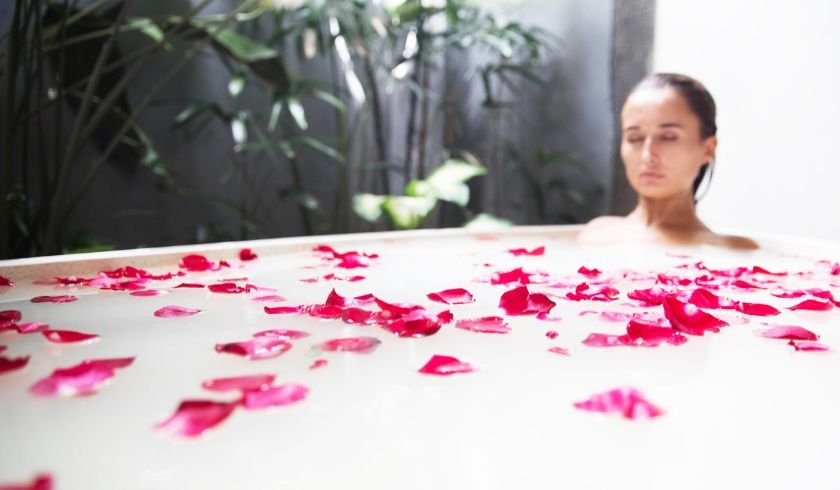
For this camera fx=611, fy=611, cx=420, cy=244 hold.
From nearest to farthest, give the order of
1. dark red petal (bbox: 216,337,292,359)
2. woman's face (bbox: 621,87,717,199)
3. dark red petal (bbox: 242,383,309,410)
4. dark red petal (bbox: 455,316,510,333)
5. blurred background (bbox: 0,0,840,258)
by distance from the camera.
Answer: dark red petal (bbox: 242,383,309,410) → dark red petal (bbox: 216,337,292,359) → dark red petal (bbox: 455,316,510,333) → woman's face (bbox: 621,87,717,199) → blurred background (bbox: 0,0,840,258)

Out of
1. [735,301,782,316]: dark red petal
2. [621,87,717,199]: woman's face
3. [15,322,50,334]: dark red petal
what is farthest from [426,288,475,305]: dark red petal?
[621,87,717,199]: woman's face

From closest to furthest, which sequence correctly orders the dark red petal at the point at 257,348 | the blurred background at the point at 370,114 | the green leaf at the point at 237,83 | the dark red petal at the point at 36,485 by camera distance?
the dark red petal at the point at 36,485 < the dark red petal at the point at 257,348 < the blurred background at the point at 370,114 < the green leaf at the point at 237,83

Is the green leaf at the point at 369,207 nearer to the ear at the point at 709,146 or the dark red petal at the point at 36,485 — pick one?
the ear at the point at 709,146

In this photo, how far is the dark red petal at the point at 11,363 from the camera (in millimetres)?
531

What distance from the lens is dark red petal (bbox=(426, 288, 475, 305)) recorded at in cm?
83

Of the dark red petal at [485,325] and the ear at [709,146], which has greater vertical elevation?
the ear at [709,146]

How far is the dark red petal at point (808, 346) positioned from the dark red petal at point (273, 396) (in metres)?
0.51

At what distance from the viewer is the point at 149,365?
1.84ft

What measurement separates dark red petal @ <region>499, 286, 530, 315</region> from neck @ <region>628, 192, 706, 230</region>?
0.89 meters

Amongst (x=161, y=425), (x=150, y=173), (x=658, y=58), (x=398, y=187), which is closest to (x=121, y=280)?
(x=161, y=425)

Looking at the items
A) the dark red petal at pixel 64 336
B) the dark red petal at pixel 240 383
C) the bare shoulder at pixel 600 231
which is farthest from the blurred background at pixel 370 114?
the dark red petal at pixel 240 383

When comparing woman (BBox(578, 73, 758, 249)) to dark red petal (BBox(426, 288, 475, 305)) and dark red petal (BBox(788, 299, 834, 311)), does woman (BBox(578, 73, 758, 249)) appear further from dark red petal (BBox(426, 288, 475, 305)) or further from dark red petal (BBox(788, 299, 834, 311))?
dark red petal (BBox(426, 288, 475, 305))

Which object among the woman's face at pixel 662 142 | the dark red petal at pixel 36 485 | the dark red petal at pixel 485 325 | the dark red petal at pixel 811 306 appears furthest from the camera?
the woman's face at pixel 662 142

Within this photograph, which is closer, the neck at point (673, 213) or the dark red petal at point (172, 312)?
the dark red petal at point (172, 312)
